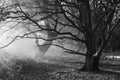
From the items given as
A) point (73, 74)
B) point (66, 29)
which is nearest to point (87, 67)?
point (73, 74)

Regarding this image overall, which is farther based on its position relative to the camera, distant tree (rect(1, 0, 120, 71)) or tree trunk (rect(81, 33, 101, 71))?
tree trunk (rect(81, 33, 101, 71))

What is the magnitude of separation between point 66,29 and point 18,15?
29.7ft

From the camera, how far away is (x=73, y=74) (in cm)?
1205

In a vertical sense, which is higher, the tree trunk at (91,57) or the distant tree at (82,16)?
the distant tree at (82,16)

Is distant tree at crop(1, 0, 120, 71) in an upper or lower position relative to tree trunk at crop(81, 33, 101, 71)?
upper

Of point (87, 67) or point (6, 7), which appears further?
point (87, 67)

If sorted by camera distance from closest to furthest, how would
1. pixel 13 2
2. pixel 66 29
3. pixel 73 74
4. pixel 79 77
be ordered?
pixel 79 77 → pixel 73 74 → pixel 13 2 → pixel 66 29

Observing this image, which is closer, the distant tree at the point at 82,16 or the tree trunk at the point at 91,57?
the distant tree at the point at 82,16

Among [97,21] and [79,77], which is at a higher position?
[97,21]

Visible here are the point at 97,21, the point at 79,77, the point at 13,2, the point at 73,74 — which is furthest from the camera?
the point at 97,21

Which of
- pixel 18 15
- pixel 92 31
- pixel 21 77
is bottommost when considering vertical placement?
pixel 21 77

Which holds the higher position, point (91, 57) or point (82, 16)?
point (82, 16)

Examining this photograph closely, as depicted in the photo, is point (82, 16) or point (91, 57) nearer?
point (91, 57)

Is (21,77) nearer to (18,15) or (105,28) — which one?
(18,15)
